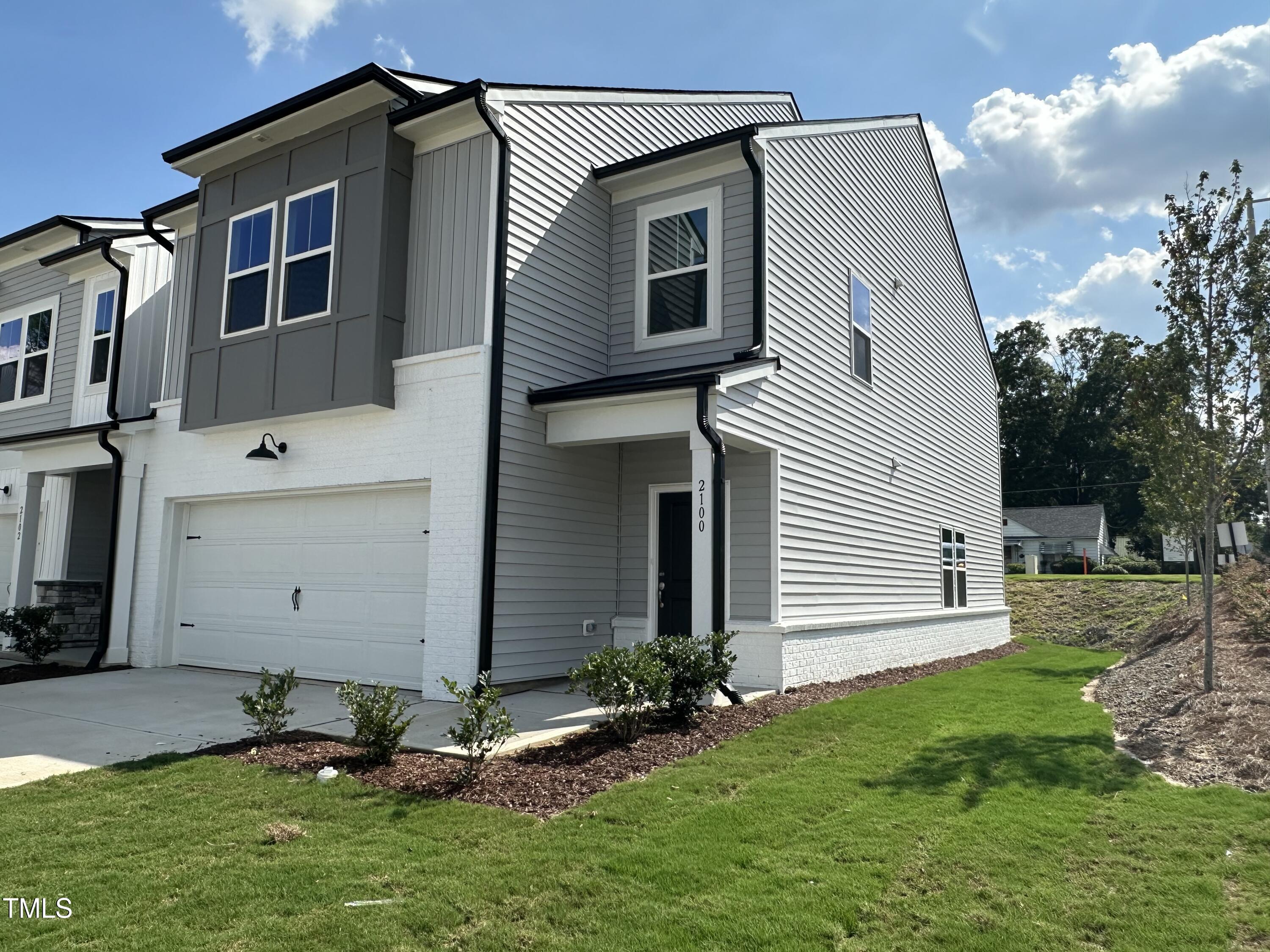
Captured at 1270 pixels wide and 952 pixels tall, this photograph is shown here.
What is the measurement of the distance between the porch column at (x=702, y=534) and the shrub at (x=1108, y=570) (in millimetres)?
34906

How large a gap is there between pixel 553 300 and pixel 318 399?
2889 mm

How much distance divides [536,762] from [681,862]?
215cm

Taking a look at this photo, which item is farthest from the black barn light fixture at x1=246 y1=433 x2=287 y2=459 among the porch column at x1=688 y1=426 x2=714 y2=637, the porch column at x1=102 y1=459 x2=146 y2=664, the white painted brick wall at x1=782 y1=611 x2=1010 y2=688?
the white painted brick wall at x1=782 y1=611 x2=1010 y2=688

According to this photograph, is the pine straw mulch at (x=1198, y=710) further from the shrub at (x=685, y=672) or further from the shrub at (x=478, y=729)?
the shrub at (x=478, y=729)

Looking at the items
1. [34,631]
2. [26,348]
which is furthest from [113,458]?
[26,348]

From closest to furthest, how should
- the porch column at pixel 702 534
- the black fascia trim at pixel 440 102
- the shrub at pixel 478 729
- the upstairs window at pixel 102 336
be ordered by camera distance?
1. the shrub at pixel 478 729
2. the porch column at pixel 702 534
3. the black fascia trim at pixel 440 102
4. the upstairs window at pixel 102 336

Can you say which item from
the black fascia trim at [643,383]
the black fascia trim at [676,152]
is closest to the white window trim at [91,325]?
the black fascia trim at [676,152]

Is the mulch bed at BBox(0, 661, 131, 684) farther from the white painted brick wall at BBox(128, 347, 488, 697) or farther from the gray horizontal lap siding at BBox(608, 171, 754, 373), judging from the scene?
the gray horizontal lap siding at BBox(608, 171, 754, 373)

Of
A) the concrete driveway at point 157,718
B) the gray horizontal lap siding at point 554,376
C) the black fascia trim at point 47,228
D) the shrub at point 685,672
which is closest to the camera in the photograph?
the concrete driveway at point 157,718

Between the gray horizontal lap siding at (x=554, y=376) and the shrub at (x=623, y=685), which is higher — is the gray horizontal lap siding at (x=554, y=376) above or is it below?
above

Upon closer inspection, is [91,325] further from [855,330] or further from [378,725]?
[855,330]

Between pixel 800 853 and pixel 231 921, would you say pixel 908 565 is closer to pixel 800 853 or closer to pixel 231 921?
pixel 800 853

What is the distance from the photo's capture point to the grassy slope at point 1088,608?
64.5ft

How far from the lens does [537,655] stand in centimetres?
930
